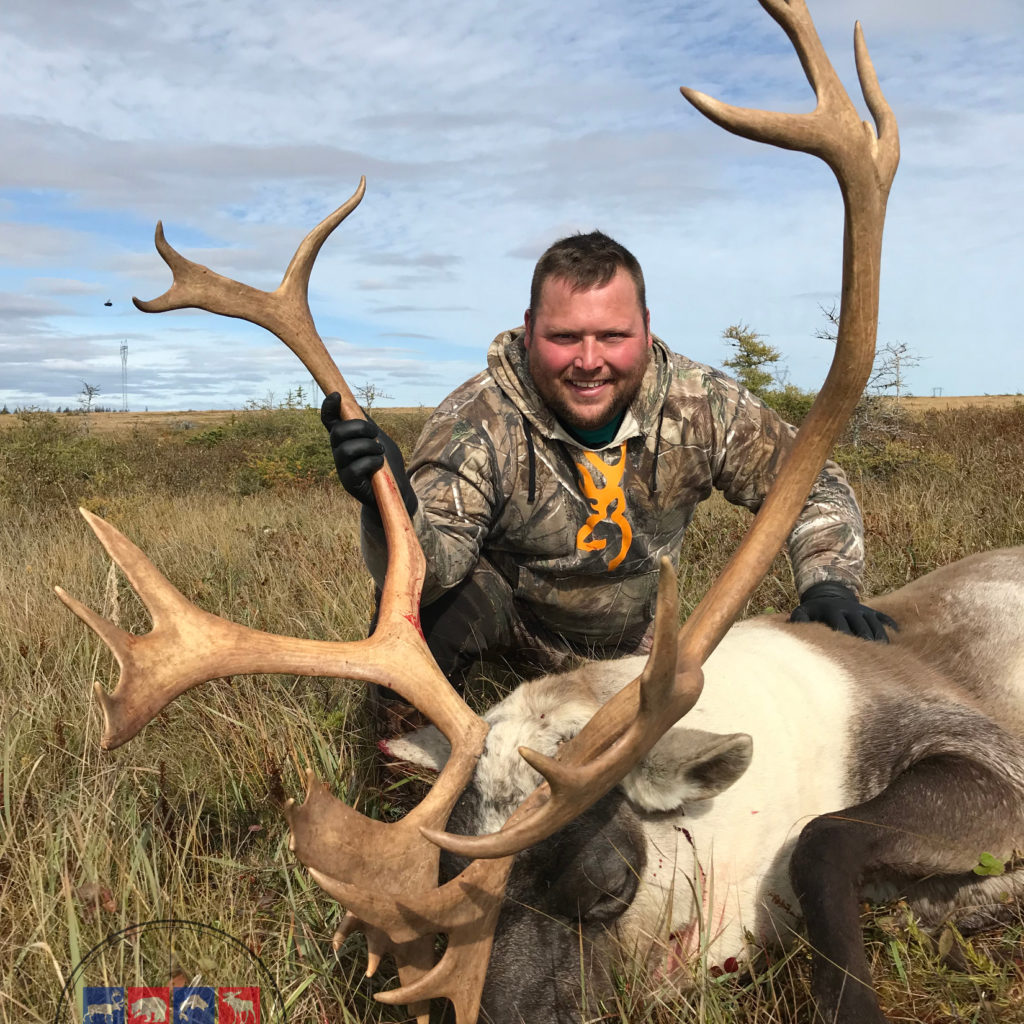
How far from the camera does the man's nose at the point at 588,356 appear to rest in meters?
4.53

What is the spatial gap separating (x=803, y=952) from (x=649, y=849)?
1.80ft

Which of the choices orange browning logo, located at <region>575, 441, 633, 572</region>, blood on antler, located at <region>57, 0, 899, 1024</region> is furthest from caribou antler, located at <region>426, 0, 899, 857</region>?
orange browning logo, located at <region>575, 441, 633, 572</region>

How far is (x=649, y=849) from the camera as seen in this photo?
108 inches

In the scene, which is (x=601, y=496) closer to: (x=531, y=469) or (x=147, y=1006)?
(x=531, y=469)

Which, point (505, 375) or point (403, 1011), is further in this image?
point (505, 375)

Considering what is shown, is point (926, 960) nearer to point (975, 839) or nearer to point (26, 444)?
point (975, 839)

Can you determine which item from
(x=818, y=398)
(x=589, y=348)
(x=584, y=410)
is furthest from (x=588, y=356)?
(x=818, y=398)

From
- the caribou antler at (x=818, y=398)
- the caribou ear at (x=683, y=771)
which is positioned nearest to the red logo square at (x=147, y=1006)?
the caribou antler at (x=818, y=398)

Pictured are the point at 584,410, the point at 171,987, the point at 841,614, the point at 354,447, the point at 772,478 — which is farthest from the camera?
the point at 772,478

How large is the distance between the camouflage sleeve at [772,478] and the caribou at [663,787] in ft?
3.78

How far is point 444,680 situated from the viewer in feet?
9.43

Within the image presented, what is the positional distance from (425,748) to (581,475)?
2.06m

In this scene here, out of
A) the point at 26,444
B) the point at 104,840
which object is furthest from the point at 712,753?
the point at 26,444

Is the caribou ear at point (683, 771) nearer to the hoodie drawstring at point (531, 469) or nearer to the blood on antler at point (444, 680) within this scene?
the blood on antler at point (444, 680)
